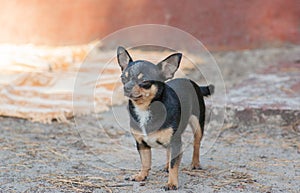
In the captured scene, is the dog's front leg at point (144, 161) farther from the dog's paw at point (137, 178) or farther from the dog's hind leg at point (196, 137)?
the dog's hind leg at point (196, 137)

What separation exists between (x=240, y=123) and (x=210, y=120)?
24cm

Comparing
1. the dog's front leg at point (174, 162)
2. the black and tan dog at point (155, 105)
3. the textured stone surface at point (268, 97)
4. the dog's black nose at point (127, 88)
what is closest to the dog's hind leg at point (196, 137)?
the black and tan dog at point (155, 105)

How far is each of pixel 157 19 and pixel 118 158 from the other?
353 cm

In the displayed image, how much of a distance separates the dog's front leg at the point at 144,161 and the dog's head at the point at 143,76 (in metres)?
0.30

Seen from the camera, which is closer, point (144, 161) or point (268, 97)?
point (144, 161)

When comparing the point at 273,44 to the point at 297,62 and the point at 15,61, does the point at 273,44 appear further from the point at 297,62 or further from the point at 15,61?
the point at 15,61

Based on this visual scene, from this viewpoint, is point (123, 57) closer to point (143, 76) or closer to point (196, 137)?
point (143, 76)

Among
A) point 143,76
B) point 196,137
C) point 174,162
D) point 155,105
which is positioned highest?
point 143,76

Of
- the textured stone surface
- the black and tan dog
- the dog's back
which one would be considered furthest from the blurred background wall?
the black and tan dog

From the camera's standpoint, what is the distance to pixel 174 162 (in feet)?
9.48

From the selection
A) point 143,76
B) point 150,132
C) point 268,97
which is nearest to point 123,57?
point 143,76

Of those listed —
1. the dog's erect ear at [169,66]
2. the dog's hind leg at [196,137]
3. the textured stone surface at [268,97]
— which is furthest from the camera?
the textured stone surface at [268,97]

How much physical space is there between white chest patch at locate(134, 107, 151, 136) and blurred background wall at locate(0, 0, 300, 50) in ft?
13.0

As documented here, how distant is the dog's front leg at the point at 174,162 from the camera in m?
2.87
